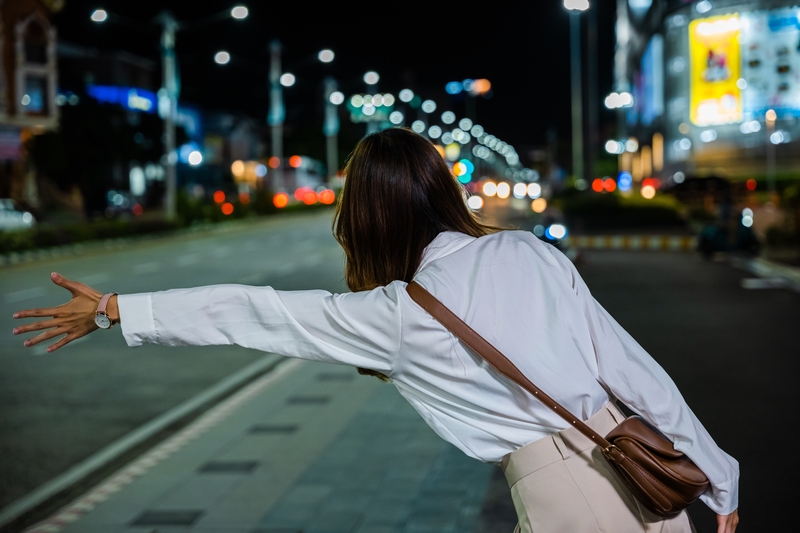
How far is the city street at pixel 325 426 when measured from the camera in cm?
565

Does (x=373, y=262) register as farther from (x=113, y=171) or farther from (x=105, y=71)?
(x=105, y=71)

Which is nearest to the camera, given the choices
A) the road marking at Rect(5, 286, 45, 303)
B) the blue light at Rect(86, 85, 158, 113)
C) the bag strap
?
the bag strap

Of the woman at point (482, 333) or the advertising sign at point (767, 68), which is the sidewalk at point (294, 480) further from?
the advertising sign at point (767, 68)

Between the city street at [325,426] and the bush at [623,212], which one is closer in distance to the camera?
the city street at [325,426]

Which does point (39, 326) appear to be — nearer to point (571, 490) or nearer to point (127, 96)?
point (571, 490)

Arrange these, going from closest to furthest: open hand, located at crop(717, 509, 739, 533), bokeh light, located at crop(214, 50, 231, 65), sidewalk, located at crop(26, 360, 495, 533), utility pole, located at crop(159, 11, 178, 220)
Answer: open hand, located at crop(717, 509, 739, 533) < sidewalk, located at crop(26, 360, 495, 533) < utility pole, located at crop(159, 11, 178, 220) < bokeh light, located at crop(214, 50, 231, 65)

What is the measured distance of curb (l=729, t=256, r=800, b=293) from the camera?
18.8 meters

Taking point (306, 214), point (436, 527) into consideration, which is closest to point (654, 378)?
point (436, 527)

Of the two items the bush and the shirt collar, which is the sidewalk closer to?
the shirt collar

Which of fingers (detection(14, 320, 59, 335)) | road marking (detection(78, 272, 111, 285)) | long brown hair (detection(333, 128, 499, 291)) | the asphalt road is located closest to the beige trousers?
long brown hair (detection(333, 128, 499, 291))

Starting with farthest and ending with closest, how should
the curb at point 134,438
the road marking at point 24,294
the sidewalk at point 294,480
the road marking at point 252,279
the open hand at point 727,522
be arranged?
the road marking at point 252,279
the road marking at point 24,294
the curb at point 134,438
the sidewalk at point 294,480
the open hand at point 727,522

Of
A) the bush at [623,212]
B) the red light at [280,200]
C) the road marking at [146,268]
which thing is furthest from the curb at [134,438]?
the red light at [280,200]

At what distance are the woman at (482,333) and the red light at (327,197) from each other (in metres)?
71.5

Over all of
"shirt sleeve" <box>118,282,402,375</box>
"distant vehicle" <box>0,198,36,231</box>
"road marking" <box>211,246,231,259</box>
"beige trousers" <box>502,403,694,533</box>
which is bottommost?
"road marking" <box>211,246,231,259</box>
